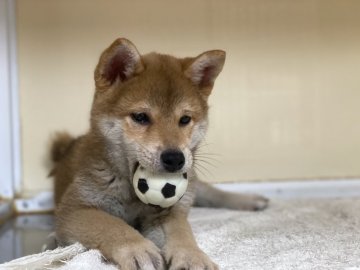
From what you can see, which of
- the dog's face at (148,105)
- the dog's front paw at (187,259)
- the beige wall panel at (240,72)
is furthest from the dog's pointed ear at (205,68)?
the beige wall panel at (240,72)

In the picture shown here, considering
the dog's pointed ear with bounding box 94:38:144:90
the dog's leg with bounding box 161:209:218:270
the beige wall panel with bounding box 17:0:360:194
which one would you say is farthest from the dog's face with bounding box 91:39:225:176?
the beige wall panel with bounding box 17:0:360:194

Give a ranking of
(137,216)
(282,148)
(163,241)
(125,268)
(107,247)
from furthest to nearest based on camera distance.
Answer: (282,148) < (137,216) < (163,241) < (107,247) < (125,268)

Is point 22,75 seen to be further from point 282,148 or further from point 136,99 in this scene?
point 282,148

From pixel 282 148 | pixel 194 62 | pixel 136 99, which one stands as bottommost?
pixel 282 148

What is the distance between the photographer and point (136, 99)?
5.49 feet

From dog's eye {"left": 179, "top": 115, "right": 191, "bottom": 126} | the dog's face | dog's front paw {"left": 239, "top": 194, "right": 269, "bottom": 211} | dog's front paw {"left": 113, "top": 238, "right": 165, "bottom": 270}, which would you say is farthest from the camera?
dog's front paw {"left": 239, "top": 194, "right": 269, "bottom": 211}

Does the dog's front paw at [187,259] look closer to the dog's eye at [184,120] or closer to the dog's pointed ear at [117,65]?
the dog's eye at [184,120]

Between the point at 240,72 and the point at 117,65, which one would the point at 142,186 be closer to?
the point at 117,65

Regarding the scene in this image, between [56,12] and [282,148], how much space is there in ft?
4.54

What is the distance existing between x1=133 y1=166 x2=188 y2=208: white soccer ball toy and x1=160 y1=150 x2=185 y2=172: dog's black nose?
4 centimetres

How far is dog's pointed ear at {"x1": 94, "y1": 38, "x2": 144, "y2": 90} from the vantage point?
1.67m

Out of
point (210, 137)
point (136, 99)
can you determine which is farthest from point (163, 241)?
point (210, 137)

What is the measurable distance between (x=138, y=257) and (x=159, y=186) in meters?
0.23

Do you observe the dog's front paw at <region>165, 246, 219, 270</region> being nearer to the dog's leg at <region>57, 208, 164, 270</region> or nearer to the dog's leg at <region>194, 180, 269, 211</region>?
the dog's leg at <region>57, 208, 164, 270</region>
